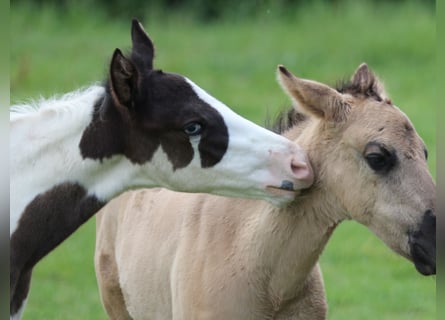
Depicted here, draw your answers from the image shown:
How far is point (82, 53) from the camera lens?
15562 millimetres

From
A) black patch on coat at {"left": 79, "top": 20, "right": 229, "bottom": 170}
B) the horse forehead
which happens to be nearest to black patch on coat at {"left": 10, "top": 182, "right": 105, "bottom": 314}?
black patch on coat at {"left": 79, "top": 20, "right": 229, "bottom": 170}

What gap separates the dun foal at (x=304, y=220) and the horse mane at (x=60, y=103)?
0.82 meters

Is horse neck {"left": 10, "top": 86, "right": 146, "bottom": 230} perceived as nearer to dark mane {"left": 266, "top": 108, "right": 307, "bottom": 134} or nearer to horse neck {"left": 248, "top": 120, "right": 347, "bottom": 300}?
horse neck {"left": 248, "top": 120, "right": 347, "bottom": 300}

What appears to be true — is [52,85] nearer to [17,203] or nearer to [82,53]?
[82,53]

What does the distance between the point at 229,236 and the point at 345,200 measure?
2.32 ft

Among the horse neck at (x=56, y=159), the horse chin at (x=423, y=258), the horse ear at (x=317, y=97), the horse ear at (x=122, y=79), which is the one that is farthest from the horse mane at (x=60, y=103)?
the horse chin at (x=423, y=258)

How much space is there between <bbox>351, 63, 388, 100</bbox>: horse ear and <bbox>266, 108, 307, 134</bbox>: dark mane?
321 millimetres

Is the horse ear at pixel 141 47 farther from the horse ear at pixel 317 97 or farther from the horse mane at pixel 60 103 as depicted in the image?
the horse ear at pixel 317 97

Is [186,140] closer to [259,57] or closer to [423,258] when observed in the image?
[423,258]

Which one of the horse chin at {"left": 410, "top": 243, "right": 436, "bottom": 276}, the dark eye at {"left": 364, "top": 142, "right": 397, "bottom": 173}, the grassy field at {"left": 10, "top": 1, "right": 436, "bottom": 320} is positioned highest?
the dark eye at {"left": 364, "top": 142, "right": 397, "bottom": 173}

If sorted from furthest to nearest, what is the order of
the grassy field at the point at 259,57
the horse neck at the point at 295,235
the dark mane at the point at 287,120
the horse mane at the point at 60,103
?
the grassy field at the point at 259,57 < the dark mane at the point at 287,120 < the horse neck at the point at 295,235 < the horse mane at the point at 60,103

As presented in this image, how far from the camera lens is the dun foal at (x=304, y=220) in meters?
4.69

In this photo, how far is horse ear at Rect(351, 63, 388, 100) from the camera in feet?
16.5

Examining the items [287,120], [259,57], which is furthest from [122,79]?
[259,57]
